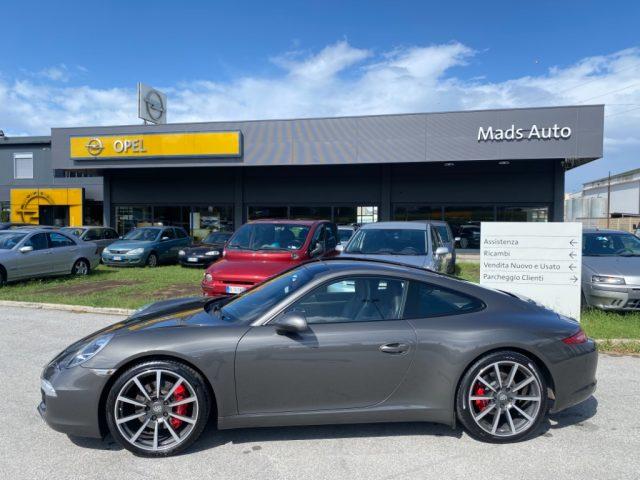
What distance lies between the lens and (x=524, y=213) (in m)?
20.5

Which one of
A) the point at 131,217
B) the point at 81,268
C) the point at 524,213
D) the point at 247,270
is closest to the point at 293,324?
the point at 247,270

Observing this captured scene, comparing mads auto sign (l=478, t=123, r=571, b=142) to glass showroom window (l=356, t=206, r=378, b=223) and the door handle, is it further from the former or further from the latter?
the door handle

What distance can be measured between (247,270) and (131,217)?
778 inches

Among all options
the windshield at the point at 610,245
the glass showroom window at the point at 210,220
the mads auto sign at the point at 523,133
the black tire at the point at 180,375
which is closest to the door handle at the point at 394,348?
the black tire at the point at 180,375

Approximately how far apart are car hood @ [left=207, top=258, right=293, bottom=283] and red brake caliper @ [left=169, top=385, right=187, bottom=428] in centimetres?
384

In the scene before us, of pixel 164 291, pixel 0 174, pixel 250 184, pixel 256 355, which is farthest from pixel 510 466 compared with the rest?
pixel 0 174

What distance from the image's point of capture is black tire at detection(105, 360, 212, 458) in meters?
3.33

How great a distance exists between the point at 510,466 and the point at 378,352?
3.78ft

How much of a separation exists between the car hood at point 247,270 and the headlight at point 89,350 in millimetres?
3730

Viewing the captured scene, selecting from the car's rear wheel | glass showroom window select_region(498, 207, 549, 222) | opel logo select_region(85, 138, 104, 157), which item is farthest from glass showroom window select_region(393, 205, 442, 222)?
opel logo select_region(85, 138, 104, 157)

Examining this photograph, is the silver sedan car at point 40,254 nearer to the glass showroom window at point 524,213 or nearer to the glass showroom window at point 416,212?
the glass showroom window at point 416,212

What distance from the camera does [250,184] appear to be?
23.5 m

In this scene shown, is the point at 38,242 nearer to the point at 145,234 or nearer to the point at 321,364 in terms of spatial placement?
the point at 145,234

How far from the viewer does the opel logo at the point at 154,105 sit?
26141 mm
